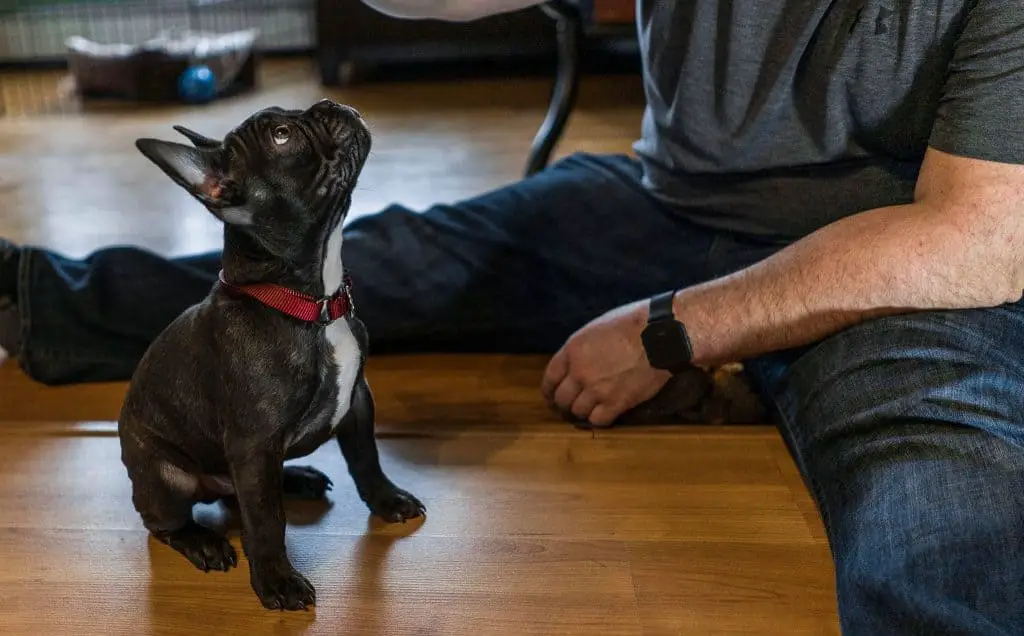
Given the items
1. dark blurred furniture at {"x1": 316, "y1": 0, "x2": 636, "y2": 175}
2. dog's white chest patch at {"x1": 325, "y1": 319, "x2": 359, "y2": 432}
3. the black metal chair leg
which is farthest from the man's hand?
dark blurred furniture at {"x1": 316, "y1": 0, "x2": 636, "y2": 175}

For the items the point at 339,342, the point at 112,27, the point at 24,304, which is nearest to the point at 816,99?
the point at 339,342

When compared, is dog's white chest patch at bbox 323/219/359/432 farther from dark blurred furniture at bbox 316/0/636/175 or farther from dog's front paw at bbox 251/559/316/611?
dark blurred furniture at bbox 316/0/636/175

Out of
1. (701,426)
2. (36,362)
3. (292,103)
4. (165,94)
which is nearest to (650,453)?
(701,426)

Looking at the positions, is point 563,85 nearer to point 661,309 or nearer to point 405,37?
point 661,309

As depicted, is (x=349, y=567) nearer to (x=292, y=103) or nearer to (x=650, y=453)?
(x=650, y=453)

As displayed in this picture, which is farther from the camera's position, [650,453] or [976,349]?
[650,453]

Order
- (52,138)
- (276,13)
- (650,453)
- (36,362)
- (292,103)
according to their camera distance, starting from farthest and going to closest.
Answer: (276,13) → (292,103) → (52,138) → (36,362) → (650,453)

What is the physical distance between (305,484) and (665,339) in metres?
0.48

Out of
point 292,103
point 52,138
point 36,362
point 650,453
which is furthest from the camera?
point 292,103

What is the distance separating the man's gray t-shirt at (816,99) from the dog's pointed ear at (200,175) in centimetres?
68

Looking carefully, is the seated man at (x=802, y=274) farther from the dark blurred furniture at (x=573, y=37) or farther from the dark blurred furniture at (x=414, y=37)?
the dark blurred furniture at (x=414, y=37)

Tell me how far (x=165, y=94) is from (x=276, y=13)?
696mm

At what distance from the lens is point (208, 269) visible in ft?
4.87

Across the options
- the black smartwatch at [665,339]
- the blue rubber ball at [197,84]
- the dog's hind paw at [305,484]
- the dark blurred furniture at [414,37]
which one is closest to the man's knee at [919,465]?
the black smartwatch at [665,339]
